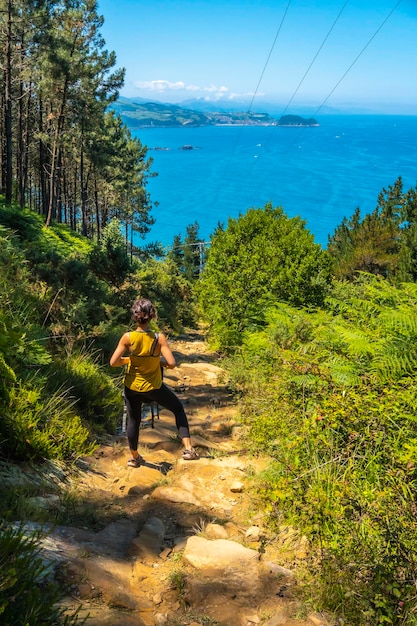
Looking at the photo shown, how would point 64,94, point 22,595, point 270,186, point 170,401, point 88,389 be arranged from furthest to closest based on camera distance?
point 270,186, point 64,94, point 88,389, point 170,401, point 22,595

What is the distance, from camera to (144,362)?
15.3ft

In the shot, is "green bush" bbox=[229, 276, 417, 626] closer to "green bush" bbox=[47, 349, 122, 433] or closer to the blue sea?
"green bush" bbox=[47, 349, 122, 433]

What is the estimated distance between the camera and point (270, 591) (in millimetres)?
2965

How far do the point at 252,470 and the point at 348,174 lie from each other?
16714 centimetres

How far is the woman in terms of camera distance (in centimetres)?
462

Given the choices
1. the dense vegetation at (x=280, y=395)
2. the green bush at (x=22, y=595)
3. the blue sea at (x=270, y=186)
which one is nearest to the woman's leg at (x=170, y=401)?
the dense vegetation at (x=280, y=395)

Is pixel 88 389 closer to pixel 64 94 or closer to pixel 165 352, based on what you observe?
pixel 165 352

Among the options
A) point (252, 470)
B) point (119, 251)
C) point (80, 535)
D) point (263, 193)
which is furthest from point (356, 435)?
point (263, 193)

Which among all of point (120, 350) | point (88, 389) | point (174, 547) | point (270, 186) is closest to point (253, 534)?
point (174, 547)

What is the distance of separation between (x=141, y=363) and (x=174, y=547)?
5.87 ft

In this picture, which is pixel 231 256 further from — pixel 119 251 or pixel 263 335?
pixel 263 335

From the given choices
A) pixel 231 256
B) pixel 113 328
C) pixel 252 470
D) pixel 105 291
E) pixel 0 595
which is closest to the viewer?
pixel 0 595

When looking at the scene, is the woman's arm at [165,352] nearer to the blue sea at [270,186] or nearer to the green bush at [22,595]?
the green bush at [22,595]

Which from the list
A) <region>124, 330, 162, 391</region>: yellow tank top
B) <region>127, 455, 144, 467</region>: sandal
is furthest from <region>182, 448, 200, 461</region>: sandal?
<region>124, 330, 162, 391</region>: yellow tank top
